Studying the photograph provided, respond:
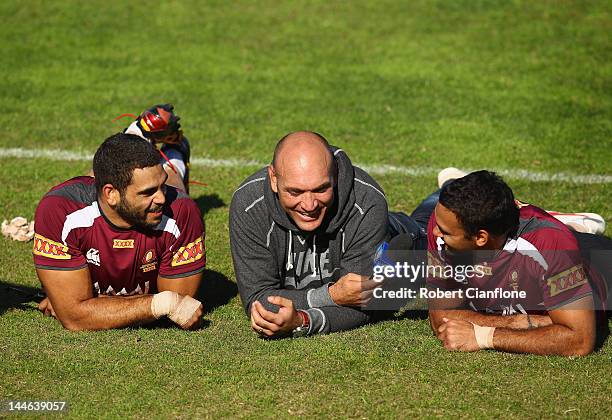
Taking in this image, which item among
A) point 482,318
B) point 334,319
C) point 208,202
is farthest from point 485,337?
point 208,202

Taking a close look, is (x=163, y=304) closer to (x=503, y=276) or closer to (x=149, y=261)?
(x=149, y=261)

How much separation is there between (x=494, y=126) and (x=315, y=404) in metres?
7.08

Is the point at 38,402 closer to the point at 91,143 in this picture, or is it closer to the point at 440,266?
the point at 440,266

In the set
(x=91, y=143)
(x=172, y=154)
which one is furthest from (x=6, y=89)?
(x=172, y=154)

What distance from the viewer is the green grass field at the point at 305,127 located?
19.0 feet

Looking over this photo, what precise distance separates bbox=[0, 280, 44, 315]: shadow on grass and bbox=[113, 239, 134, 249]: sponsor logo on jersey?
98 cm

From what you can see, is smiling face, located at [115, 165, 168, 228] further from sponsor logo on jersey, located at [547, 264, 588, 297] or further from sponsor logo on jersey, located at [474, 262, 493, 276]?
sponsor logo on jersey, located at [547, 264, 588, 297]

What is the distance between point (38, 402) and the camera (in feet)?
18.5

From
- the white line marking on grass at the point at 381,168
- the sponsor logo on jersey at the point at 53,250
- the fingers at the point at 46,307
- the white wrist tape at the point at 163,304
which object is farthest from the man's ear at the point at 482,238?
the white line marking on grass at the point at 381,168

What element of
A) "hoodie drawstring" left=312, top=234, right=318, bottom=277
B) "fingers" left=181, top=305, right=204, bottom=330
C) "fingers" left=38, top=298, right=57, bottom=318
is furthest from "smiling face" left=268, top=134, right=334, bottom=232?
"fingers" left=38, top=298, right=57, bottom=318

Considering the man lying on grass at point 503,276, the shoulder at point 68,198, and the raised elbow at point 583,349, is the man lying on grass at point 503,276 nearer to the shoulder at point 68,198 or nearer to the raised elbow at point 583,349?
the raised elbow at point 583,349

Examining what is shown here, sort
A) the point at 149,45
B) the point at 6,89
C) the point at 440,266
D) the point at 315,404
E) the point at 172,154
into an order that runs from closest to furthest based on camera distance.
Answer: the point at 315,404, the point at 440,266, the point at 172,154, the point at 6,89, the point at 149,45

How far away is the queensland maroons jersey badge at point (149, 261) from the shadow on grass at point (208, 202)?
2693 millimetres

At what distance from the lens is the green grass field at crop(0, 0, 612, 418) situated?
5.78 metres
